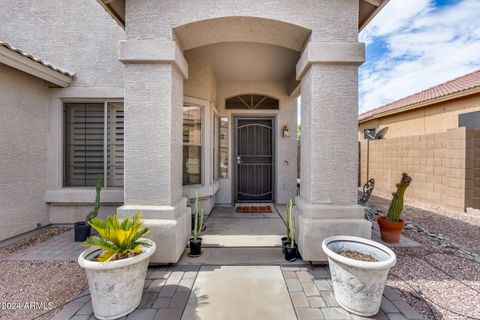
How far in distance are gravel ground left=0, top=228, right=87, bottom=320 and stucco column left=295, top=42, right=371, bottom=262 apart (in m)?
2.92

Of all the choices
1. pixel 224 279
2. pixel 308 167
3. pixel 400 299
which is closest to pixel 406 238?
pixel 400 299

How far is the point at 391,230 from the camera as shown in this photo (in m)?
3.72

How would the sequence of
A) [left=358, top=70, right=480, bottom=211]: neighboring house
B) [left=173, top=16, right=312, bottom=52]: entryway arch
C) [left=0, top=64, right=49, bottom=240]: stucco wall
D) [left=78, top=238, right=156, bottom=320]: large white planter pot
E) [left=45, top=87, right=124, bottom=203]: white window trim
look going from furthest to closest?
[left=358, top=70, right=480, bottom=211]: neighboring house → [left=45, top=87, right=124, bottom=203]: white window trim → [left=0, top=64, right=49, bottom=240]: stucco wall → [left=173, top=16, right=312, bottom=52]: entryway arch → [left=78, top=238, right=156, bottom=320]: large white planter pot

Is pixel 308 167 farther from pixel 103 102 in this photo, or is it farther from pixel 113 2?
pixel 103 102

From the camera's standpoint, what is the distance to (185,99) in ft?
15.9

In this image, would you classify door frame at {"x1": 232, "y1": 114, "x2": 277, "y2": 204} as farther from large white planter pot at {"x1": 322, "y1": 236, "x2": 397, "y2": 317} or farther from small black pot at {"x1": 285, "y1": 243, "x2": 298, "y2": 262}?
large white planter pot at {"x1": 322, "y1": 236, "x2": 397, "y2": 317}

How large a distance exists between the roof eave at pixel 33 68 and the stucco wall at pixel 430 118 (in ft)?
38.8

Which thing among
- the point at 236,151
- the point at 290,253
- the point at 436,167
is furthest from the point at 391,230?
the point at 436,167

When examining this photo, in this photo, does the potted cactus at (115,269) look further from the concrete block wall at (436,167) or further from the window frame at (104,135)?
the concrete block wall at (436,167)

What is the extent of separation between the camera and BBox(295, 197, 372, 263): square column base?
2924 millimetres

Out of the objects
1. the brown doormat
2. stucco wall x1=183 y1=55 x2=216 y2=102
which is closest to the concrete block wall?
the brown doormat

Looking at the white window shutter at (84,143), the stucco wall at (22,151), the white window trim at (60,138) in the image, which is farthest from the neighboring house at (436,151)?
the stucco wall at (22,151)

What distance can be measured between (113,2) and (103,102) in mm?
2188

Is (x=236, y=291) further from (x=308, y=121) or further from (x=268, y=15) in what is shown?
(x=268, y=15)
